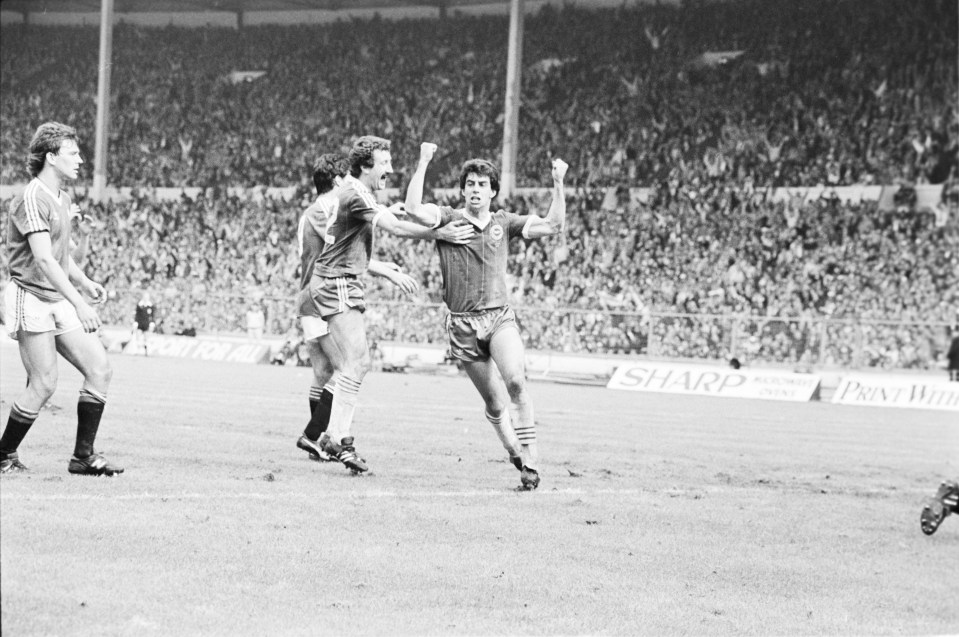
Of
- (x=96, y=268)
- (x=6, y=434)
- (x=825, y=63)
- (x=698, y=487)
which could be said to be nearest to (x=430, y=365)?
(x=96, y=268)

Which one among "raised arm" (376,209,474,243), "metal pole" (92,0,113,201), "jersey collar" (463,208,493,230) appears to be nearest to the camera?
"raised arm" (376,209,474,243)

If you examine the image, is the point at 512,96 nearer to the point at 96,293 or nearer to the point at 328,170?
the point at 328,170

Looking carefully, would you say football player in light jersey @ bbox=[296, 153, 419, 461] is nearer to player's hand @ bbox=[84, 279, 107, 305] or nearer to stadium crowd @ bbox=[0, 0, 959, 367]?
player's hand @ bbox=[84, 279, 107, 305]

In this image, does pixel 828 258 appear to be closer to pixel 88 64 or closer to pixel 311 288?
pixel 311 288

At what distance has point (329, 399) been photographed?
983 cm

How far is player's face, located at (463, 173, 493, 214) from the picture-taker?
27.8 feet

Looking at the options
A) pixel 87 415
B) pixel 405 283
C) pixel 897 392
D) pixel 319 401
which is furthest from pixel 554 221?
pixel 897 392

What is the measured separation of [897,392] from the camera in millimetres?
24875

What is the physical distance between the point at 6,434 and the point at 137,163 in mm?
34437

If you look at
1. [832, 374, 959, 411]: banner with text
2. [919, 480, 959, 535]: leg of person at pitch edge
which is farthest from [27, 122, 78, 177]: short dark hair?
[832, 374, 959, 411]: banner with text

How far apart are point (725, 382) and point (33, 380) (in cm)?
1994

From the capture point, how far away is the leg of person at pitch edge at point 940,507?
8.16 m

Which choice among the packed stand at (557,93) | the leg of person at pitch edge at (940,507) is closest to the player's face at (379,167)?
the leg of person at pitch edge at (940,507)

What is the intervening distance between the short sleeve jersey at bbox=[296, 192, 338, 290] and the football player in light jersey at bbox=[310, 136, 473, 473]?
147mm
